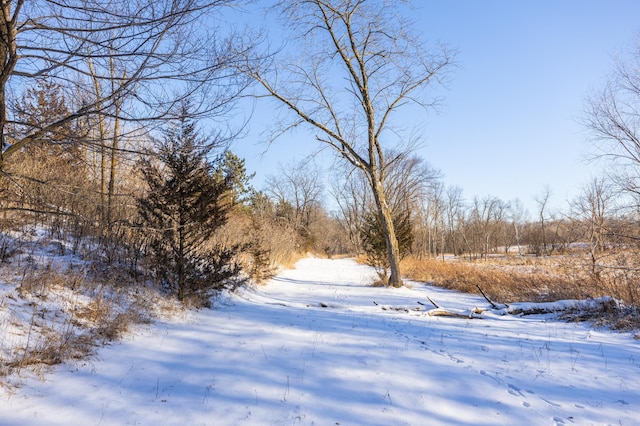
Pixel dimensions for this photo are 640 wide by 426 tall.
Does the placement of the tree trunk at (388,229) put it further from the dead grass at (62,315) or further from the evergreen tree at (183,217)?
the dead grass at (62,315)

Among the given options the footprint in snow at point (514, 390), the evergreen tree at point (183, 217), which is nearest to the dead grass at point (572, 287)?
the footprint in snow at point (514, 390)

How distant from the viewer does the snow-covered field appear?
2797mm

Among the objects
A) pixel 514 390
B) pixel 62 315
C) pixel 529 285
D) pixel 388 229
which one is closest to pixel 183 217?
pixel 62 315

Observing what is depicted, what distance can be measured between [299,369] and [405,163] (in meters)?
26.7

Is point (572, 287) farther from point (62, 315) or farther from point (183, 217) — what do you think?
point (62, 315)

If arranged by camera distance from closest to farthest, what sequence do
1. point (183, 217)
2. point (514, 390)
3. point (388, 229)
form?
point (514, 390) → point (183, 217) → point (388, 229)

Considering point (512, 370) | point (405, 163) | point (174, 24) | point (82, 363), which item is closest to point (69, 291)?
point (82, 363)

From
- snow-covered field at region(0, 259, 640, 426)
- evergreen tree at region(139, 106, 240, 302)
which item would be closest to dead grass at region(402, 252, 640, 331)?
snow-covered field at region(0, 259, 640, 426)

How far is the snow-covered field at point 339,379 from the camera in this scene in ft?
9.18

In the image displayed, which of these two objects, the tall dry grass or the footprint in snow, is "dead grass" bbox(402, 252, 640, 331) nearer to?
the tall dry grass

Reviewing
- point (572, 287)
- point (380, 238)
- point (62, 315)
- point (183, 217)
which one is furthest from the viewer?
point (380, 238)

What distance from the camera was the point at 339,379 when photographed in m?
3.53

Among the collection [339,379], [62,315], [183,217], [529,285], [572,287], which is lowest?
[339,379]

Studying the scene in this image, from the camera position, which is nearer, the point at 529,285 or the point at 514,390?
the point at 514,390
